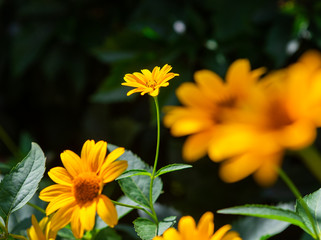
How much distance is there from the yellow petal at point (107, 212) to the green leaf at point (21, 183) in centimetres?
8

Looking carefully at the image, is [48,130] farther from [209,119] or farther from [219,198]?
[209,119]

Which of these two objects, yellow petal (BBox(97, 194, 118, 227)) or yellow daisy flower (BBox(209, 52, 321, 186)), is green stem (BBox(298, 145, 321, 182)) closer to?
yellow daisy flower (BBox(209, 52, 321, 186))

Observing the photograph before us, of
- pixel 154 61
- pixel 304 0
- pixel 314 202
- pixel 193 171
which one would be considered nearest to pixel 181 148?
pixel 193 171

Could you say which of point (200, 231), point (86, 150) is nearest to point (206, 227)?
point (200, 231)

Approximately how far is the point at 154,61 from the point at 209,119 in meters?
0.74

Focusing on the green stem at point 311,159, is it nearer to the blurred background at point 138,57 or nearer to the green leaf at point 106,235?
the green leaf at point 106,235

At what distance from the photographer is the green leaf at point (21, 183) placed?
415 mm

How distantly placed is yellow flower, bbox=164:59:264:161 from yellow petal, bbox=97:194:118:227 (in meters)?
0.07

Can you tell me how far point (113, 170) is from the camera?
13.9 inches

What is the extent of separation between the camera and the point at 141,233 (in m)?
0.39

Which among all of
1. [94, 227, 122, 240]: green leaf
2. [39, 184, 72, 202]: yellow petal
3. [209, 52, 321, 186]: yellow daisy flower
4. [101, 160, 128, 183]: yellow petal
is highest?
[39, 184, 72, 202]: yellow petal

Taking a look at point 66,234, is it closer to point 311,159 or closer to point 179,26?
point 311,159

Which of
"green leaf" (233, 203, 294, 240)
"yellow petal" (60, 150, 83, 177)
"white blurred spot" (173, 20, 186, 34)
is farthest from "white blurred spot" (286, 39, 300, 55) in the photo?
"yellow petal" (60, 150, 83, 177)

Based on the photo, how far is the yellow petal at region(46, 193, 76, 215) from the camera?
350mm
